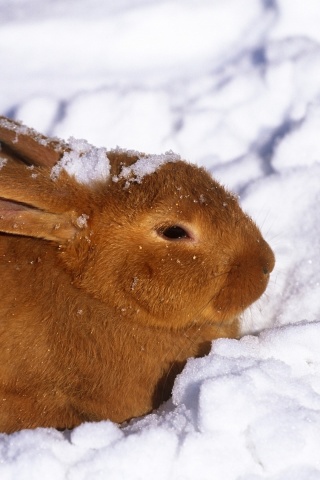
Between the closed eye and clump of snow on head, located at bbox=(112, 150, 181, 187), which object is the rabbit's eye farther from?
clump of snow on head, located at bbox=(112, 150, 181, 187)

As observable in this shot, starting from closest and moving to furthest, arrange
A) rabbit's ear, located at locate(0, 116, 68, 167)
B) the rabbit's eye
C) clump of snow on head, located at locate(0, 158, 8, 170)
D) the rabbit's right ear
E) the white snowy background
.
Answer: the white snowy background < the rabbit's right ear < clump of snow on head, located at locate(0, 158, 8, 170) < the rabbit's eye < rabbit's ear, located at locate(0, 116, 68, 167)

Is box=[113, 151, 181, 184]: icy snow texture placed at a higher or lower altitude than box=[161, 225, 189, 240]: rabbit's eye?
higher

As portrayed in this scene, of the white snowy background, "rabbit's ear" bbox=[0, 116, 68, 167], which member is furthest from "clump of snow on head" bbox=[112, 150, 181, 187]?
the white snowy background

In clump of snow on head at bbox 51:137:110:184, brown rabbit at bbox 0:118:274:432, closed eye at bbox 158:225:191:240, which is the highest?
clump of snow on head at bbox 51:137:110:184

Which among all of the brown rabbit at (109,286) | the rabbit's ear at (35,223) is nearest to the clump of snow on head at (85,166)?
the brown rabbit at (109,286)

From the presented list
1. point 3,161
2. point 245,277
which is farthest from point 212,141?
point 3,161

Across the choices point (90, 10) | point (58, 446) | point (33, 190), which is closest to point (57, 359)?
point (58, 446)

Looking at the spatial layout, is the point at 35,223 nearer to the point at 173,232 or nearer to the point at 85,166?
the point at 85,166
